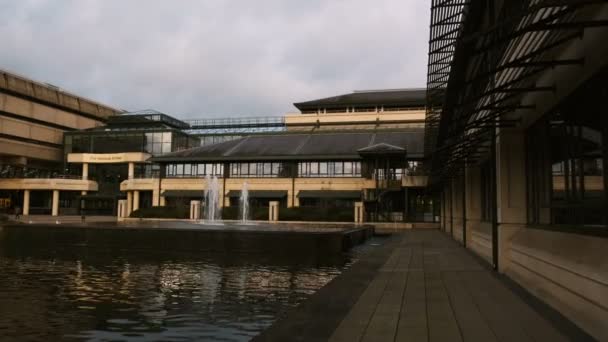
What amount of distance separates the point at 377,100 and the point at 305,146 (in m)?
23.9

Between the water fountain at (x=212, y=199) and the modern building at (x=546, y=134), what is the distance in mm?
42546

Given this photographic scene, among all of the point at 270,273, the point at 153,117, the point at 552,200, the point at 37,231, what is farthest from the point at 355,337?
the point at 153,117

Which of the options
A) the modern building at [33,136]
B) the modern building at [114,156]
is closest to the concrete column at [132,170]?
the modern building at [114,156]

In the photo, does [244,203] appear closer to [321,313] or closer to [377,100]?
[377,100]

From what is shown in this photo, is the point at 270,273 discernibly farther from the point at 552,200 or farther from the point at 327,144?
the point at 327,144

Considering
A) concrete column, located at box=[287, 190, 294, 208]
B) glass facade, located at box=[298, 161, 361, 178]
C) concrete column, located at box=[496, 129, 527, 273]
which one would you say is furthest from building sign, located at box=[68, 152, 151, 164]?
concrete column, located at box=[496, 129, 527, 273]

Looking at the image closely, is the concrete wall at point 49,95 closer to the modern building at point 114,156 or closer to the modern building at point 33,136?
the modern building at point 33,136

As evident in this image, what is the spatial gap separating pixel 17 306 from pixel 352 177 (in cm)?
4581

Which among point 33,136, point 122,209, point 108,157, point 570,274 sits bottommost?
point 570,274

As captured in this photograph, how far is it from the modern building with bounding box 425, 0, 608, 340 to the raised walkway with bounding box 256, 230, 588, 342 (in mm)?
547

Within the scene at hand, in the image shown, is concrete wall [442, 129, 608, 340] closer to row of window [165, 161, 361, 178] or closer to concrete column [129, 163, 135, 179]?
row of window [165, 161, 361, 178]

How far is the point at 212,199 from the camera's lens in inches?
2218

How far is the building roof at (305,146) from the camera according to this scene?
55188 mm

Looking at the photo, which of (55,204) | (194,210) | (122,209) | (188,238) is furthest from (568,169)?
(55,204)
